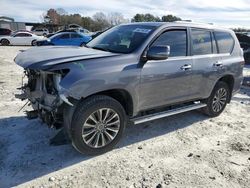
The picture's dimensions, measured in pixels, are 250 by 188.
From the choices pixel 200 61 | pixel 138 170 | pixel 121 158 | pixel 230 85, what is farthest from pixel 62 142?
pixel 230 85

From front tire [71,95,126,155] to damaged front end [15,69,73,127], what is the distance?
0.97ft

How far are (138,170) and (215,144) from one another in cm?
168

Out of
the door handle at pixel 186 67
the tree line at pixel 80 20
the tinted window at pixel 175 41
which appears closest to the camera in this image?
the tinted window at pixel 175 41

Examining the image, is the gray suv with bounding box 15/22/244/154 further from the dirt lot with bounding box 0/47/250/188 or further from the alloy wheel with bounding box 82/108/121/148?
the dirt lot with bounding box 0/47/250/188

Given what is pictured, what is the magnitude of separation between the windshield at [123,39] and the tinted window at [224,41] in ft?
5.99

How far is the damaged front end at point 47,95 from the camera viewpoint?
383 cm

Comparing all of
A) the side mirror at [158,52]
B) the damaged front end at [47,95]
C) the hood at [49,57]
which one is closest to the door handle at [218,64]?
the side mirror at [158,52]

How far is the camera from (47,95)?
13.4ft

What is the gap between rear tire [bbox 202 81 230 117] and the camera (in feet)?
19.5

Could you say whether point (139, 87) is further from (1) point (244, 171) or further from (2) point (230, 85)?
(2) point (230, 85)

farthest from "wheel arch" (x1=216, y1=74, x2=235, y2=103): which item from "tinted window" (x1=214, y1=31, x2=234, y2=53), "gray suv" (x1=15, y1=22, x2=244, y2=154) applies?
"tinted window" (x1=214, y1=31, x2=234, y2=53)

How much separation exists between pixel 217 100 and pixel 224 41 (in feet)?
4.12

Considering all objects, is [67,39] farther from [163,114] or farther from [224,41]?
[163,114]

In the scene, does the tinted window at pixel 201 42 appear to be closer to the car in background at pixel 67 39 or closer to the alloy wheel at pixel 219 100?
the alloy wheel at pixel 219 100
